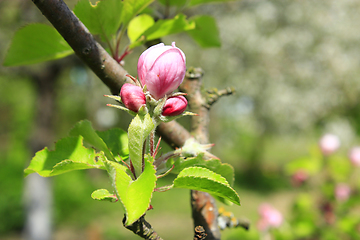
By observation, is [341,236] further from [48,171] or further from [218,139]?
[218,139]

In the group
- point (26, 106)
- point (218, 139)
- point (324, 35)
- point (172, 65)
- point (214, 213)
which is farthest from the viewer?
point (26, 106)

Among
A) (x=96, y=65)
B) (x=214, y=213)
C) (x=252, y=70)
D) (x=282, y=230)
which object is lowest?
(x=252, y=70)

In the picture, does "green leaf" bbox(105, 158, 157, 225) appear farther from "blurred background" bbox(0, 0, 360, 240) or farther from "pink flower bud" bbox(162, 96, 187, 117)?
"blurred background" bbox(0, 0, 360, 240)

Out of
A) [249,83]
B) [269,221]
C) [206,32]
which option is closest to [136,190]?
[206,32]

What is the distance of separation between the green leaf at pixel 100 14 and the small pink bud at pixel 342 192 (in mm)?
1962

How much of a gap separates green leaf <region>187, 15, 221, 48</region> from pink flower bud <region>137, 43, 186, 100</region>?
0.42 metres

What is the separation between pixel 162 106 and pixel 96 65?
0.74 ft

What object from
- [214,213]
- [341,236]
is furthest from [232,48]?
[214,213]

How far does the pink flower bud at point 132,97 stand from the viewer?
0.41m

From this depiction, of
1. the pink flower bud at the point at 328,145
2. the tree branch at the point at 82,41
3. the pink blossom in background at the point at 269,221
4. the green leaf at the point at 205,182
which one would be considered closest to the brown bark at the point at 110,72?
the tree branch at the point at 82,41

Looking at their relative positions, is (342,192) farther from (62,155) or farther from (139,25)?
(62,155)

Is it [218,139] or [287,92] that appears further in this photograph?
[218,139]

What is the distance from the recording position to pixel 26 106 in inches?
482

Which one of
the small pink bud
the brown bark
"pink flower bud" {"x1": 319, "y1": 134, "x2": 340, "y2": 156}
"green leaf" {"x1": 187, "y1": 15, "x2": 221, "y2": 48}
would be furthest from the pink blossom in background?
"green leaf" {"x1": 187, "y1": 15, "x2": 221, "y2": 48}
